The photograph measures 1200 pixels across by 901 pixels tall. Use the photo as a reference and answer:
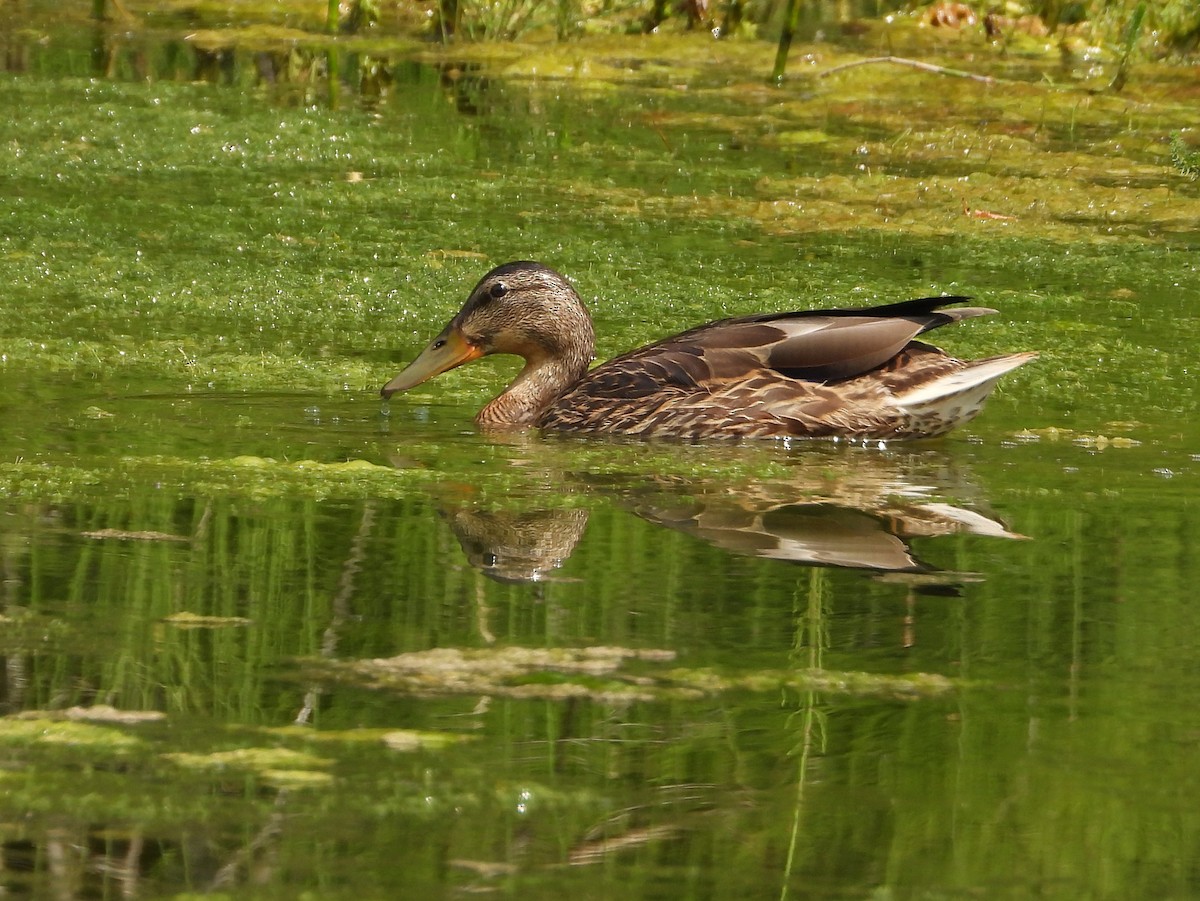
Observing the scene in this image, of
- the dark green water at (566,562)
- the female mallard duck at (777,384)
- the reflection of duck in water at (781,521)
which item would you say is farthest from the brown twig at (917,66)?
the reflection of duck in water at (781,521)

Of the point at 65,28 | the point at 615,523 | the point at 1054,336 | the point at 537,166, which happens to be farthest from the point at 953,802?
the point at 65,28

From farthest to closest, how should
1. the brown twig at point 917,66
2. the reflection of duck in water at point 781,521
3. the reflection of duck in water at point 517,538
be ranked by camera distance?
the brown twig at point 917,66, the reflection of duck in water at point 781,521, the reflection of duck in water at point 517,538

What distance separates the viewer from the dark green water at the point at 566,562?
3086 mm

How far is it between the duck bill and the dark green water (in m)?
0.10

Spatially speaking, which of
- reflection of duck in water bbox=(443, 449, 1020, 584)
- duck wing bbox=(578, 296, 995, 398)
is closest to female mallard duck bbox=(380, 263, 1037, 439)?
duck wing bbox=(578, 296, 995, 398)

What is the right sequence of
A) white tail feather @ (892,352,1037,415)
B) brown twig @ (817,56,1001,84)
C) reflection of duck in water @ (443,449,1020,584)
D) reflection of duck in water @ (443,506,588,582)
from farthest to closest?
brown twig @ (817,56,1001,84) → white tail feather @ (892,352,1037,415) → reflection of duck in water @ (443,449,1020,584) → reflection of duck in water @ (443,506,588,582)

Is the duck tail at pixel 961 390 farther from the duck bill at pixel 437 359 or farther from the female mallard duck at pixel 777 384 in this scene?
the duck bill at pixel 437 359

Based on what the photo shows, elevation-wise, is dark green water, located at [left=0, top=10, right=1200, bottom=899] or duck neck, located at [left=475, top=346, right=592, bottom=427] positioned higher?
dark green water, located at [left=0, top=10, right=1200, bottom=899]

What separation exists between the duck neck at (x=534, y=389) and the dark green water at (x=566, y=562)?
0.64 feet

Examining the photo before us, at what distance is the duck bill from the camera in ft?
21.9

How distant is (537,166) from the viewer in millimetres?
10828

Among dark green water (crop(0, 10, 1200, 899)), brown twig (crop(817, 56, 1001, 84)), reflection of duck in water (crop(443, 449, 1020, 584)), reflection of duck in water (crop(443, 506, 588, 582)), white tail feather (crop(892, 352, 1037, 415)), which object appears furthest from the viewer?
brown twig (crop(817, 56, 1001, 84))

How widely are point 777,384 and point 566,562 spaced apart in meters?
2.16

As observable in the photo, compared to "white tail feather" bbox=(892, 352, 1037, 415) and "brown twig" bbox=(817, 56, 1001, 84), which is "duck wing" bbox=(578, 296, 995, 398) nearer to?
"white tail feather" bbox=(892, 352, 1037, 415)
